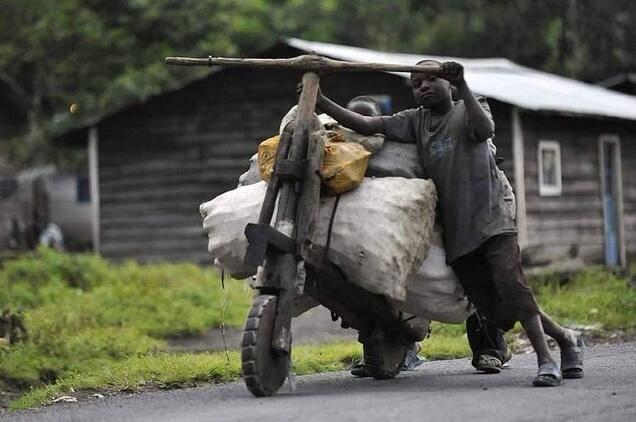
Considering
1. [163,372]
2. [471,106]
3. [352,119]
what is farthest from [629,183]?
[471,106]

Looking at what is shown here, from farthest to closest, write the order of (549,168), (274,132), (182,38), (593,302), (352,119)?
1. (182,38)
2. (274,132)
3. (549,168)
4. (593,302)
5. (352,119)

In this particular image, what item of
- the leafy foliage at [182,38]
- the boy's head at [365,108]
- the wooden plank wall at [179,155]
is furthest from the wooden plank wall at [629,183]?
the boy's head at [365,108]

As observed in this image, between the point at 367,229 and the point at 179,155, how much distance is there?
1602 centimetres

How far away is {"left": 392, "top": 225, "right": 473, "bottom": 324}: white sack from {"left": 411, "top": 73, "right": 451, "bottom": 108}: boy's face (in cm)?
73

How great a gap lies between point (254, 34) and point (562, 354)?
3306 centimetres

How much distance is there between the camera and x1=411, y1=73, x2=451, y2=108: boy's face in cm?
765

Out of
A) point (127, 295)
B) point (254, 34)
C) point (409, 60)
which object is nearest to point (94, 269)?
point (127, 295)

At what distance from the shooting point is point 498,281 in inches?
292

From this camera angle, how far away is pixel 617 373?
8.01m

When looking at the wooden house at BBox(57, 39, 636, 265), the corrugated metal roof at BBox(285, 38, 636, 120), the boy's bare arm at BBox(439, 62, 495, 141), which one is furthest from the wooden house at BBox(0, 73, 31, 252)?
the boy's bare arm at BBox(439, 62, 495, 141)

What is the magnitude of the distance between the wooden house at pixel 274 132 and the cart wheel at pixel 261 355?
1196 cm

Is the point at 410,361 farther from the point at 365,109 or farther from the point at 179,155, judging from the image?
the point at 179,155

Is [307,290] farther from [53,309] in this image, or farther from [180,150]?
[180,150]

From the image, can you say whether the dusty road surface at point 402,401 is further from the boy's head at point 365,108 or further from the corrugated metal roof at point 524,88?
the corrugated metal roof at point 524,88
